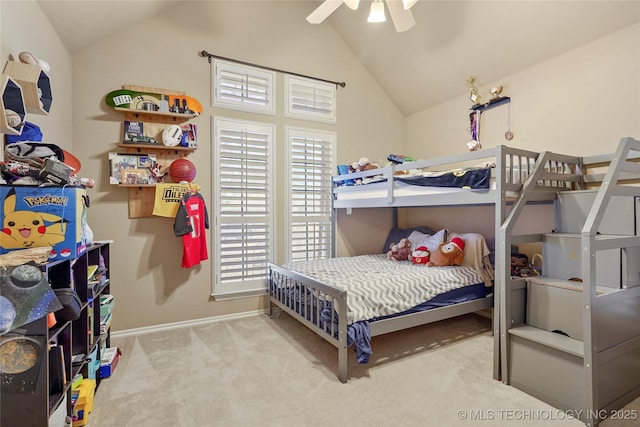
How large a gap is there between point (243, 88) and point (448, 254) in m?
2.91

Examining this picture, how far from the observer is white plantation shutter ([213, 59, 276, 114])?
3.52 m

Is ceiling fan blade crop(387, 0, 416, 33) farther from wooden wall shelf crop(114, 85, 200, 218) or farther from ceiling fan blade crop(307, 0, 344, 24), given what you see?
wooden wall shelf crop(114, 85, 200, 218)

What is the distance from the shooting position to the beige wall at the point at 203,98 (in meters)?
2.66

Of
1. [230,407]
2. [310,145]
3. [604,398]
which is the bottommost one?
→ [230,407]

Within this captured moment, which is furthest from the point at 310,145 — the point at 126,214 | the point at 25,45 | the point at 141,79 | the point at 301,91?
the point at 25,45

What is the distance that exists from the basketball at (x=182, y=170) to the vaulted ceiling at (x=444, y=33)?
1.30 m

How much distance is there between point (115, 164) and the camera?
9.96 ft

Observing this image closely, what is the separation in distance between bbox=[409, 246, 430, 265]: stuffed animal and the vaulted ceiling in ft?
6.66

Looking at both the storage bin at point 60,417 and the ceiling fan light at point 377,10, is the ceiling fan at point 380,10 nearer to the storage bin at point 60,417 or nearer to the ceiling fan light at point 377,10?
the ceiling fan light at point 377,10

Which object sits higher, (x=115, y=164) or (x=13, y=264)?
(x=115, y=164)

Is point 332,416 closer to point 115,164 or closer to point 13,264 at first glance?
point 13,264

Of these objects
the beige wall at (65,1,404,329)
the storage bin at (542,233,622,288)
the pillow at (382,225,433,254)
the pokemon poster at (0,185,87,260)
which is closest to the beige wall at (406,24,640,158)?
the storage bin at (542,233,622,288)

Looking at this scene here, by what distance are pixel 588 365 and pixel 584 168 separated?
5.93 feet

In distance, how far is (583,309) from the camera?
1.85 m
